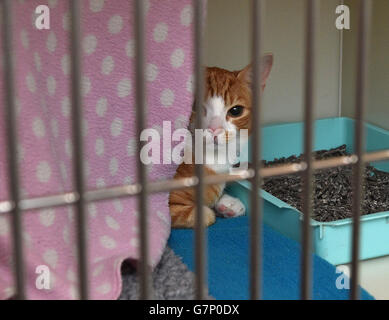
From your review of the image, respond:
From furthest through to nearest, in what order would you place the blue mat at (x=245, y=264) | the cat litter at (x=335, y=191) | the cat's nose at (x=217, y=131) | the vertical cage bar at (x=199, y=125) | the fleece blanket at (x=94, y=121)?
the cat litter at (x=335, y=191) < the cat's nose at (x=217, y=131) < the blue mat at (x=245, y=264) < the fleece blanket at (x=94, y=121) < the vertical cage bar at (x=199, y=125)

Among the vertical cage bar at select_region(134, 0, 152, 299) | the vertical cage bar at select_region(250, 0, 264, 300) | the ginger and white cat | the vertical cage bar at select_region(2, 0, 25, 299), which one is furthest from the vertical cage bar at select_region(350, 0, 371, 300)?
the ginger and white cat

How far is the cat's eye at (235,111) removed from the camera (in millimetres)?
1771

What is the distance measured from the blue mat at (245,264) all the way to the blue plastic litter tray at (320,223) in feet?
0.11

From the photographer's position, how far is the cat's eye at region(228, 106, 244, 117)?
177 cm

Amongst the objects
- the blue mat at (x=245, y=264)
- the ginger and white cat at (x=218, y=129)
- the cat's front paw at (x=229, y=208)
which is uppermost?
the ginger and white cat at (x=218, y=129)

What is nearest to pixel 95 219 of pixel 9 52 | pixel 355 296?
pixel 355 296

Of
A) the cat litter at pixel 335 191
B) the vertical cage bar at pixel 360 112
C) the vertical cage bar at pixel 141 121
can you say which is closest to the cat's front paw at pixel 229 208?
the cat litter at pixel 335 191

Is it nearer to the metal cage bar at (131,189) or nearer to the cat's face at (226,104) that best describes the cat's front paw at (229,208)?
the cat's face at (226,104)

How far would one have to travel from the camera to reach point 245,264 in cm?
152

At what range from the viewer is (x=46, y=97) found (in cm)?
139

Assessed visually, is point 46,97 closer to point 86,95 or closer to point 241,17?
point 86,95

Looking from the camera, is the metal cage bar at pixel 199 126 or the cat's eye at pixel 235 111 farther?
the cat's eye at pixel 235 111

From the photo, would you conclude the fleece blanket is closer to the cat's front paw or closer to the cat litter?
the cat's front paw

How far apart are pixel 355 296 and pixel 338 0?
148 cm
